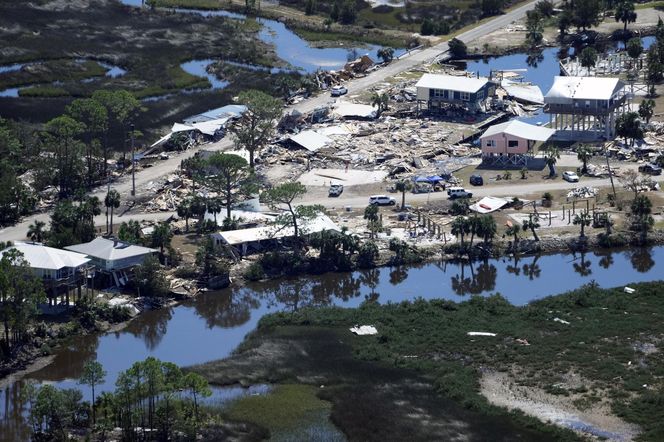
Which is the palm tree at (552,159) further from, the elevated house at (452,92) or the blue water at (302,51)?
the blue water at (302,51)

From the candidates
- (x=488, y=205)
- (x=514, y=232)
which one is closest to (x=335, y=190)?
(x=488, y=205)

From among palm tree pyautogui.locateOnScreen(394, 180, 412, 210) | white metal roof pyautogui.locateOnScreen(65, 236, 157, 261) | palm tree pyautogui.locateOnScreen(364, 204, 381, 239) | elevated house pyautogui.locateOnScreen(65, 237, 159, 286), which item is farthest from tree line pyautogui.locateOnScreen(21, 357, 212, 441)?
palm tree pyautogui.locateOnScreen(394, 180, 412, 210)

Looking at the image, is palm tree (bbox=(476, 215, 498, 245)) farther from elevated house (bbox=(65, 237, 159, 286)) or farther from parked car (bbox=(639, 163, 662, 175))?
elevated house (bbox=(65, 237, 159, 286))

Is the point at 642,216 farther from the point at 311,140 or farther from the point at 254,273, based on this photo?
the point at 311,140

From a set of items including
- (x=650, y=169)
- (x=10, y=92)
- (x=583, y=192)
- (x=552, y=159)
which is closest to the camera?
(x=583, y=192)

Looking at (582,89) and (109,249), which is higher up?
(582,89)

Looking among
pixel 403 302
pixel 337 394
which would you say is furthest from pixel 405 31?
pixel 337 394

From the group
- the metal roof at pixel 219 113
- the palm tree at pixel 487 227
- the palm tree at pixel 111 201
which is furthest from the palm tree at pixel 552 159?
the palm tree at pixel 111 201

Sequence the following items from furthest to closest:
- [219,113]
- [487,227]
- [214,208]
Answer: [219,113]
[214,208]
[487,227]
